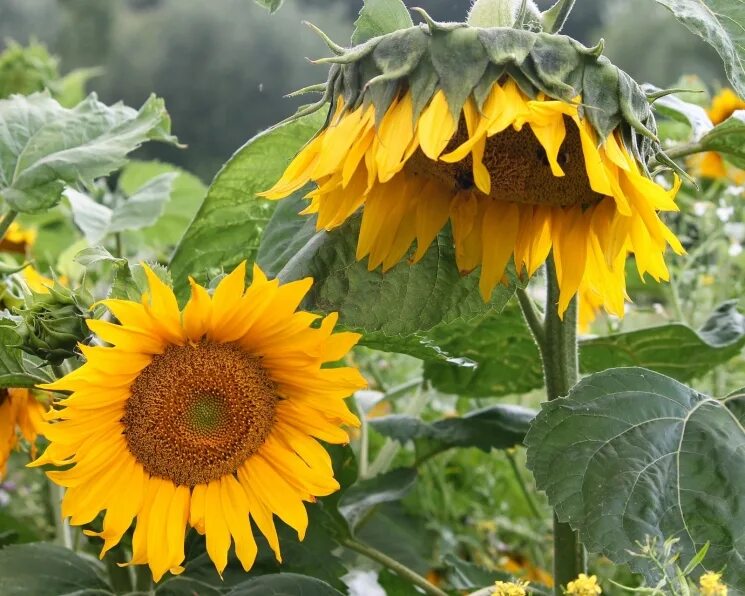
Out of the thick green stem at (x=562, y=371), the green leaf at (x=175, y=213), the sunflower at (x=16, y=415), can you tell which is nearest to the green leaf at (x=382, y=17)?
the thick green stem at (x=562, y=371)

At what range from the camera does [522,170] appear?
46 centimetres

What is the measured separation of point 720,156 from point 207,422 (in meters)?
0.81

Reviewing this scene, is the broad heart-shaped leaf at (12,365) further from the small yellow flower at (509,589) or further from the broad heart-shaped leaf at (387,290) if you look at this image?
the small yellow flower at (509,589)

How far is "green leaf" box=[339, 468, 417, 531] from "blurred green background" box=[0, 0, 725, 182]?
16.0 ft

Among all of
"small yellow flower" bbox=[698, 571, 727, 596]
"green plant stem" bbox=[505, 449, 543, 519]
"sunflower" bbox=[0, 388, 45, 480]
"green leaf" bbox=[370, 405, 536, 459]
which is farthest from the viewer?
"green plant stem" bbox=[505, 449, 543, 519]

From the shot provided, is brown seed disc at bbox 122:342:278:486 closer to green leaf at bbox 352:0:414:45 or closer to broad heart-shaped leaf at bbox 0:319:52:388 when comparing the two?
broad heart-shaped leaf at bbox 0:319:52:388

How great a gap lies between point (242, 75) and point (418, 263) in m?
7.29

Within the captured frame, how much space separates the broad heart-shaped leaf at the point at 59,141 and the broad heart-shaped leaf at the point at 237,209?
75mm

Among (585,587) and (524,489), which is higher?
(585,587)

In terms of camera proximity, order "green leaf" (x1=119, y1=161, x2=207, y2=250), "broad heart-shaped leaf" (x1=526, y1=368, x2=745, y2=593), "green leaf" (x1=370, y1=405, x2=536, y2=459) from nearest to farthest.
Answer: "broad heart-shaped leaf" (x1=526, y1=368, x2=745, y2=593), "green leaf" (x1=370, y1=405, x2=536, y2=459), "green leaf" (x1=119, y1=161, x2=207, y2=250)

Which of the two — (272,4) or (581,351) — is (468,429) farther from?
(272,4)

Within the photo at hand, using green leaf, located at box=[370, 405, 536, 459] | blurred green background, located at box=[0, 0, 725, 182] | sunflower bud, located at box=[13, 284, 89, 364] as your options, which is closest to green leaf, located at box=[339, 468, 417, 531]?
green leaf, located at box=[370, 405, 536, 459]

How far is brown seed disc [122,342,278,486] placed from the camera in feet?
1.50

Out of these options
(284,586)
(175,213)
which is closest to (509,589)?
(284,586)
